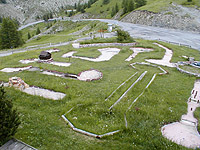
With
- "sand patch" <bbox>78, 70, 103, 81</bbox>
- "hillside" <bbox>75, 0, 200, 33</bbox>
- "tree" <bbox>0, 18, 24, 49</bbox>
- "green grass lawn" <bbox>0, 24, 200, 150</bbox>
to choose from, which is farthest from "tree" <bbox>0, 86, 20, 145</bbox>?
"hillside" <bbox>75, 0, 200, 33</bbox>

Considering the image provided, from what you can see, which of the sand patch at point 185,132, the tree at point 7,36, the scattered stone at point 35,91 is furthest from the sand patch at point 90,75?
the tree at point 7,36

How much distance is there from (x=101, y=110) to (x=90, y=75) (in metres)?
8.55

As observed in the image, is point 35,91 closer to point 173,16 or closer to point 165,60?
point 165,60

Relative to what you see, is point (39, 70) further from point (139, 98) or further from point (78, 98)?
point (139, 98)

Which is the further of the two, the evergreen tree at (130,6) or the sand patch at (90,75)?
the evergreen tree at (130,6)

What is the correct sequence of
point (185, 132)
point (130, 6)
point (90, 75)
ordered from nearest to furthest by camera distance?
point (185, 132) → point (90, 75) → point (130, 6)

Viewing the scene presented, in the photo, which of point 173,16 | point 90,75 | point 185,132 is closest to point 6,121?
point 185,132

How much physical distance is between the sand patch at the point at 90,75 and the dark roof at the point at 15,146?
Answer: 447 inches

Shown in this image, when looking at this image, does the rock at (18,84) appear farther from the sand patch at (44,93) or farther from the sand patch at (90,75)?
the sand patch at (90,75)

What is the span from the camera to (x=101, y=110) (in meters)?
12.7

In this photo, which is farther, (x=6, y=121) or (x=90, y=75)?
(x=90, y=75)

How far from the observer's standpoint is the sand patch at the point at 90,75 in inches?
778

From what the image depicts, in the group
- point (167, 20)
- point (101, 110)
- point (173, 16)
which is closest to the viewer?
point (101, 110)

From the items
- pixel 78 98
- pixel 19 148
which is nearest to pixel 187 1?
pixel 78 98
